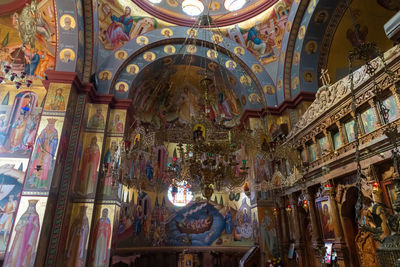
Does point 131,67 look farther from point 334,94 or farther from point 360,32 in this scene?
point 360,32

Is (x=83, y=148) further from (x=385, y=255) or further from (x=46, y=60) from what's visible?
(x=385, y=255)

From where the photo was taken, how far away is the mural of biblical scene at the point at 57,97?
26.1 ft

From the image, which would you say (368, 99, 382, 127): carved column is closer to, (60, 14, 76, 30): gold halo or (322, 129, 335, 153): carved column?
(322, 129, 335, 153): carved column

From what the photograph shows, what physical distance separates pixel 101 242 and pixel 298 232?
6.53m

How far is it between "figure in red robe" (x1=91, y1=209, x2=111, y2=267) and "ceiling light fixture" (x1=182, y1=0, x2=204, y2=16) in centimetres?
940

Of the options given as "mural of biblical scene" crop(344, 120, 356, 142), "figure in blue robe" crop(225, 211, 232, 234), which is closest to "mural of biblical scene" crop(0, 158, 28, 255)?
"figure in blue robe" crop(225, 211, 232, 234)

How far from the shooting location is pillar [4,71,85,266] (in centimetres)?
646

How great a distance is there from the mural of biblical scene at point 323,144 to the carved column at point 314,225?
4.48ft

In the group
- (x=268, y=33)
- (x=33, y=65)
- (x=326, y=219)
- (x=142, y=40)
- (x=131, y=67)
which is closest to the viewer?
(x=326, y=219)

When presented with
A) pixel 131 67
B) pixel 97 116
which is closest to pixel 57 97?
pixel 97 116

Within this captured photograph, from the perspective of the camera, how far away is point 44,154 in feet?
24.3

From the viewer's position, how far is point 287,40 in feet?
34.0

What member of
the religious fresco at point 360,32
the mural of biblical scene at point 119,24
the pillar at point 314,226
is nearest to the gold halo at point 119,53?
the mural of biblical scene at point 119,24

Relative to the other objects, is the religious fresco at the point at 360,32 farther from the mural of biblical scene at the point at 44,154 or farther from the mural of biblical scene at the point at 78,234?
the mural of biblical scene at the point at 78,234
